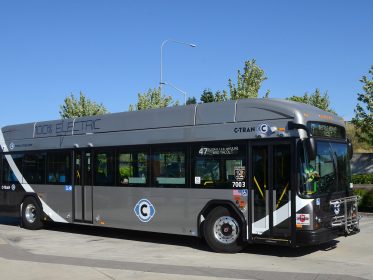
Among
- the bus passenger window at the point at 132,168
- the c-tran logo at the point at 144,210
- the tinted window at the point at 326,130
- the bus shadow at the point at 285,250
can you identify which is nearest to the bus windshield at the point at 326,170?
the tinted window at the point at 326,130

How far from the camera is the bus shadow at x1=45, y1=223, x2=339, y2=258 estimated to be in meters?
11.1

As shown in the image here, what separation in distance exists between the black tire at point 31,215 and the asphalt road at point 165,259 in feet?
4.97

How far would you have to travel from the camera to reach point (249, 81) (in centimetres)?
3259

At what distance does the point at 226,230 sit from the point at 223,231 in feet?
0.29

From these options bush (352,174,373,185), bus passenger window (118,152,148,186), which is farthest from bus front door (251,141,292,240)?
bush (352,174,373,185)

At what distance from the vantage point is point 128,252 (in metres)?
11.4

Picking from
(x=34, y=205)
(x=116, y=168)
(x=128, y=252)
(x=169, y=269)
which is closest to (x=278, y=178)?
(x=169, y=269)

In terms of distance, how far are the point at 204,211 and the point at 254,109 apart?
98.6 inches

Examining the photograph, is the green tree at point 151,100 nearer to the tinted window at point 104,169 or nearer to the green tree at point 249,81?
the green tree at point 249,81

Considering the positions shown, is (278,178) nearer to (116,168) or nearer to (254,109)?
(254,109)

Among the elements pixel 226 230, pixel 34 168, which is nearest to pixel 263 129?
pixel 226 230

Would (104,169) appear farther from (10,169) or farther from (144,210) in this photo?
(10,169)

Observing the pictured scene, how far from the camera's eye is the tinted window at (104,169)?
1350 cm

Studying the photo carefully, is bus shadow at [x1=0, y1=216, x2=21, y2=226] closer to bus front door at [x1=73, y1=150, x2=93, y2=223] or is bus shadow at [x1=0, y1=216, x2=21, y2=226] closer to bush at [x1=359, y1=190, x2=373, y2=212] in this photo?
bus front door at [x1=73, y1=150, x2=93, y2=223]
